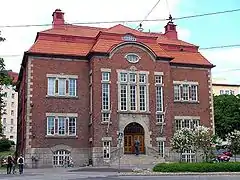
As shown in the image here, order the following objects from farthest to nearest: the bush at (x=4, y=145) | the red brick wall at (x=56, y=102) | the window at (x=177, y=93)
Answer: the bush at (x=4, y=145) → the window at (x=177, y=93) → the red brick wall at (x=56, y=102)

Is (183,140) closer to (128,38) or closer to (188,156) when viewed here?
(188,156)

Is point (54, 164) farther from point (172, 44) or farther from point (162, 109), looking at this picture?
point (172, 44)

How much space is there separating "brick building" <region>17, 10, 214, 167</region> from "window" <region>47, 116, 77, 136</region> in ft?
0.32

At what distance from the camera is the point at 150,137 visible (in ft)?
145

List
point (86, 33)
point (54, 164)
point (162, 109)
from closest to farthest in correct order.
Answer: point (54, 164)
point (162, 109)
point (86, 33)

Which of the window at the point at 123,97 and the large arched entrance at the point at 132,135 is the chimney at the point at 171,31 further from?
the large arched entrance at the point at 132,135

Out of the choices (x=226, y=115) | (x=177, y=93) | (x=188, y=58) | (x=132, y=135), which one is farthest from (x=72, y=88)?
(x=226, y=115)

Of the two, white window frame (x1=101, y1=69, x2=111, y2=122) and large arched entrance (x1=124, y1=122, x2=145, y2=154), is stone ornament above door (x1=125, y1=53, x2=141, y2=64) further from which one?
large arched entrance (x1=124, y1=122, x2=145, y2=154)

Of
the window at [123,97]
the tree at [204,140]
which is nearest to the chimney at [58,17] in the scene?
the window at [123,97]

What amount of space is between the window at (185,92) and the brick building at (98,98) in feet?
0.38

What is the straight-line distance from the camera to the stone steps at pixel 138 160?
136 feet

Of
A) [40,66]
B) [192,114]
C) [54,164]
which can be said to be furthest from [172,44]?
[54,164]

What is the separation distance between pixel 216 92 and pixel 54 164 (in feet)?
228

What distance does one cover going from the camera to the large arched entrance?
44.1 m
